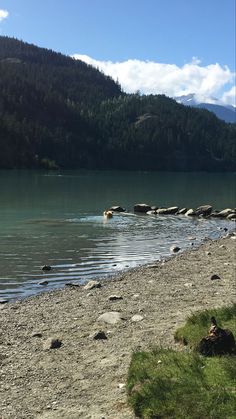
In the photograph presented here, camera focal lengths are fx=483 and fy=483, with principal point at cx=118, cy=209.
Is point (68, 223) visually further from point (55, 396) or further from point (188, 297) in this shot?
point (55, 396)

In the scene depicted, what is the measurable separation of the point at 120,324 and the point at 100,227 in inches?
1159

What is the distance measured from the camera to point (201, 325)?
11727 mm

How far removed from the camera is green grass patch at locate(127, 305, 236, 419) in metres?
7.57

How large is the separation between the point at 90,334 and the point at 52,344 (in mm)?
1275

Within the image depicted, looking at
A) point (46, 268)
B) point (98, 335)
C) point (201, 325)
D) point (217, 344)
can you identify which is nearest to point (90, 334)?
point (98, 335)

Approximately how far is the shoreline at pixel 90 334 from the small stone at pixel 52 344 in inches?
4.3

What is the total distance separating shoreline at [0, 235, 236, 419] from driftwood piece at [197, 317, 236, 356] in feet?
4.38

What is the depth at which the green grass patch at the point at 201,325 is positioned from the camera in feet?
36.0

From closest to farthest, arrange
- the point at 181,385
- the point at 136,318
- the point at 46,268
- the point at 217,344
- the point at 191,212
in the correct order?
the point at 181,385 → the point at 217,344 → the point at 136,318 → the point at 46,268 → the point at 191,212

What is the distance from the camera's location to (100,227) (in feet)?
143

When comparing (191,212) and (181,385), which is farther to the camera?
(191,212)

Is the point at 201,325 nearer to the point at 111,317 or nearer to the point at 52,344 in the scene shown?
the point at 52,344

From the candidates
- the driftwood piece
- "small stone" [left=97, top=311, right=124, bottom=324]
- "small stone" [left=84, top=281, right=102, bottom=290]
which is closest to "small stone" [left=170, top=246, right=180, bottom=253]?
"small stone" [left=84, top=281, right=102, bottom=290]

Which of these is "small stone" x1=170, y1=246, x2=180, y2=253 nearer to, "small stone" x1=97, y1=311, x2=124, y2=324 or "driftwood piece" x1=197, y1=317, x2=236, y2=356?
"small stone" x1=97, y1=311, x2=124, y2=324
